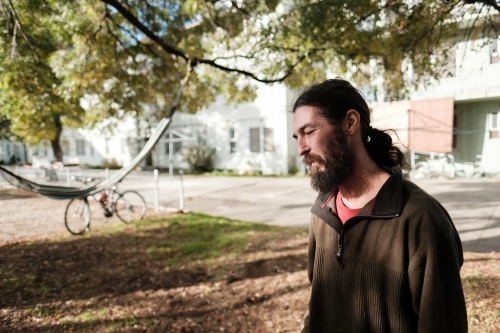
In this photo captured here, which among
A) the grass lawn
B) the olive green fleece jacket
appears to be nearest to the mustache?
the olive green fleece jacket

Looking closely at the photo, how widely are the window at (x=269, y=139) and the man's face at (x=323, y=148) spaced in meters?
17.1

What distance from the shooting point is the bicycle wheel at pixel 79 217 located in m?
7.12

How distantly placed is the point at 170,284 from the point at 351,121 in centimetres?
381

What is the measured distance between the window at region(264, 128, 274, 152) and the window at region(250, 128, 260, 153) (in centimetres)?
49

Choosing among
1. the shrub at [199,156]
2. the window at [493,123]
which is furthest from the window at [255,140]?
the window at [493,123]

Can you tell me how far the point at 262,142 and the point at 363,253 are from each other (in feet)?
57.7

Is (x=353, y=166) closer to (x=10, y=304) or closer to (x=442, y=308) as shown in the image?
(x=442, y=308)

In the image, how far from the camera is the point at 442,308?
1236 mm

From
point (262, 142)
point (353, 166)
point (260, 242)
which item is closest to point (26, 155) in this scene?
point (262, 142)

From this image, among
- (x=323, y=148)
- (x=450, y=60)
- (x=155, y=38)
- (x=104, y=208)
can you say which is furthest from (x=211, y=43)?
(x=323, y=148)

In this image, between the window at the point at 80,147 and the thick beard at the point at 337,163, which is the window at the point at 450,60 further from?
the window at the point at 80,147

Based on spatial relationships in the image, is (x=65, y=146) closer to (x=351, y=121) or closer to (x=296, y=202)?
(x=296, y=202)

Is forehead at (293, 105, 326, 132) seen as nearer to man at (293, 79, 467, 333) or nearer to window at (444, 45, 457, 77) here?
man at (293, 79, 467, 333)

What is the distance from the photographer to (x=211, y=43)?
282 inches
